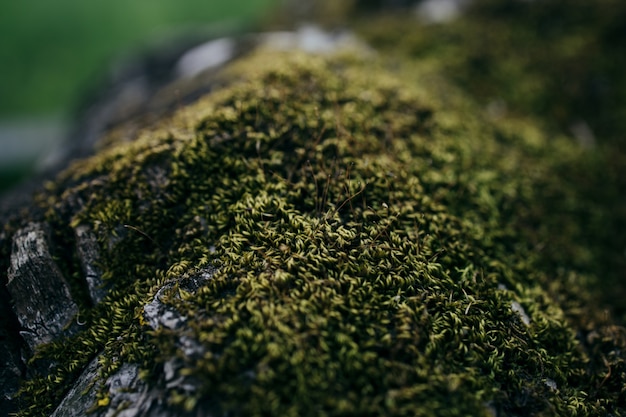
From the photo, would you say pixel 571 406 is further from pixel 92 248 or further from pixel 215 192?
→ pixel 92 248

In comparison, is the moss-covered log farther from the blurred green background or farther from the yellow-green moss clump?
the blurred green background

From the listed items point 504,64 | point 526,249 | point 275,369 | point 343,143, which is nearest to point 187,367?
point 275,369

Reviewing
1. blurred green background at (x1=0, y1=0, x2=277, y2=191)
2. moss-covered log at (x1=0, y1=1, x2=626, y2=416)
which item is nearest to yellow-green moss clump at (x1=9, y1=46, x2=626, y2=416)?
moss-covered log at (x1=0, y1=1, x2=626, y2=416)

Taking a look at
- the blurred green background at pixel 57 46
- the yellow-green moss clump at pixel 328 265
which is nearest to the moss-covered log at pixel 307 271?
the yellow-green moss clump at pixel 328 265

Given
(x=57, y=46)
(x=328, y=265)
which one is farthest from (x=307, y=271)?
(x=57, y=46)

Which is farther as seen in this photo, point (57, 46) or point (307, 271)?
point (57, 46)

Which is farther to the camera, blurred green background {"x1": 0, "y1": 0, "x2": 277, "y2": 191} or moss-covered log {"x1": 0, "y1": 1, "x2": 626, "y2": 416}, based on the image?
blurred green background {"x1": 0, "y1": 0, "x2": 277, "y2": 191}

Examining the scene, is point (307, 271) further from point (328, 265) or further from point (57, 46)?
point (57, 46)

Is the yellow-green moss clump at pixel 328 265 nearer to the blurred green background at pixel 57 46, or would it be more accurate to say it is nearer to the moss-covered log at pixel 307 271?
the moss-covered log at pixel 307 271
